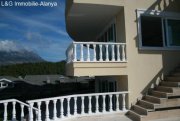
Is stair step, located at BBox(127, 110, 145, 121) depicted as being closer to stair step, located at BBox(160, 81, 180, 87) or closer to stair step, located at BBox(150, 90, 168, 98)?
stair step, located at BBox(150, 90, 168, 98)

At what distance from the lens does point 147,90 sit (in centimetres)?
1058

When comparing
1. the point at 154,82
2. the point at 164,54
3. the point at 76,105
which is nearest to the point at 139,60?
the point at 154,82

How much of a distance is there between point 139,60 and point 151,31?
172 centimetres

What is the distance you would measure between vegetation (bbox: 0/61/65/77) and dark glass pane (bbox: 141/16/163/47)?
59.8m

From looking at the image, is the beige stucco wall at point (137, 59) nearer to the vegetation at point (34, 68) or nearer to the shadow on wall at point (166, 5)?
the shadow on wall at point (166, 5)

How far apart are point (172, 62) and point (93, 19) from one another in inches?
194

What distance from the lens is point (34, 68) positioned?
71.6m

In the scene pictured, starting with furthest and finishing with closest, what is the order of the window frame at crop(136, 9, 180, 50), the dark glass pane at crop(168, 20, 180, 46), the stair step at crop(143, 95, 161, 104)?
1. the dark glass pane at crop(168, 20, 180, 46)
2. the window frame at crop(136, 9, 180, 50)
3. the stair step at crop(143, 95, 161, 104)

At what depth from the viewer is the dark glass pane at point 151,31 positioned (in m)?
10.9

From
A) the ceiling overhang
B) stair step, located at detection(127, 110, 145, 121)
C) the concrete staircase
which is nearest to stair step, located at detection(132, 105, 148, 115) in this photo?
the concrete staircase

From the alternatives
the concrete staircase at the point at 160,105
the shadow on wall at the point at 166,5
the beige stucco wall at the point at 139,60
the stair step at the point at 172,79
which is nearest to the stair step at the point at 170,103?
the concrete staircase at the point at 160,105

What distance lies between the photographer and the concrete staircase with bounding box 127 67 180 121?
8781 millimetres

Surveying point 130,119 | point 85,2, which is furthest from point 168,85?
point 85,2

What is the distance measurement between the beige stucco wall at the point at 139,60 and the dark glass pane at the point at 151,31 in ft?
1.47
